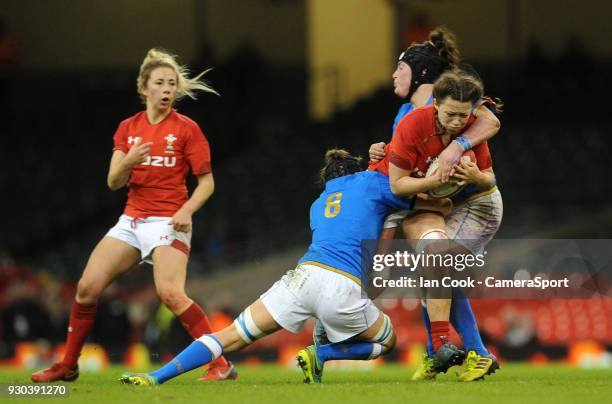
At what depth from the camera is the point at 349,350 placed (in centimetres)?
690

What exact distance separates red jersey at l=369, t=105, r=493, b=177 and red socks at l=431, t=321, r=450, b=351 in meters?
0.80

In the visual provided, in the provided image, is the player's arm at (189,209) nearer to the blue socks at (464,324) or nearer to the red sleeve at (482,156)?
the blue socks at (464,324)

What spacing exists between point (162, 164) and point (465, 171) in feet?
6.33

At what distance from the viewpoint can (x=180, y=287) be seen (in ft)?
24.7

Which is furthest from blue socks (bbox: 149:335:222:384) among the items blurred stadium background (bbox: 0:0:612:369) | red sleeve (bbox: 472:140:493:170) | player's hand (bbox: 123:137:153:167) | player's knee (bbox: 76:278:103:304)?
blurred stadium background (bbox: 0:0:612:369)

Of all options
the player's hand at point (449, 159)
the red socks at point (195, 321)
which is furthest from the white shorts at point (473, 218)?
the red socks at point (195, 321)

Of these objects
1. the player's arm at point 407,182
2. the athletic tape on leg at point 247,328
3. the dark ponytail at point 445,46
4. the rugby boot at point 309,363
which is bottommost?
the rugby boot at point 309,363

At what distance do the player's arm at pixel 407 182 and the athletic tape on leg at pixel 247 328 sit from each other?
1.00 meters

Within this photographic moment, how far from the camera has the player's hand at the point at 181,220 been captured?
752 cm

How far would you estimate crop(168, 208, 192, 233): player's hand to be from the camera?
7520 mm

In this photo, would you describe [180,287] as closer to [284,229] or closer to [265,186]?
[284,229]

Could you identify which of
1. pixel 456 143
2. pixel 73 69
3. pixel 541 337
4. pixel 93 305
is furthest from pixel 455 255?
pixel 73 69

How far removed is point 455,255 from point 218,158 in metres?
13.9

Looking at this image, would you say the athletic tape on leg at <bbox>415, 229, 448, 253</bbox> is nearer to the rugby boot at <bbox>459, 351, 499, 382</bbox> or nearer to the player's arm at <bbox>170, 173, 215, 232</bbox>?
the rugby boot at <bbox>459, 351, 499, 382</bbox>
